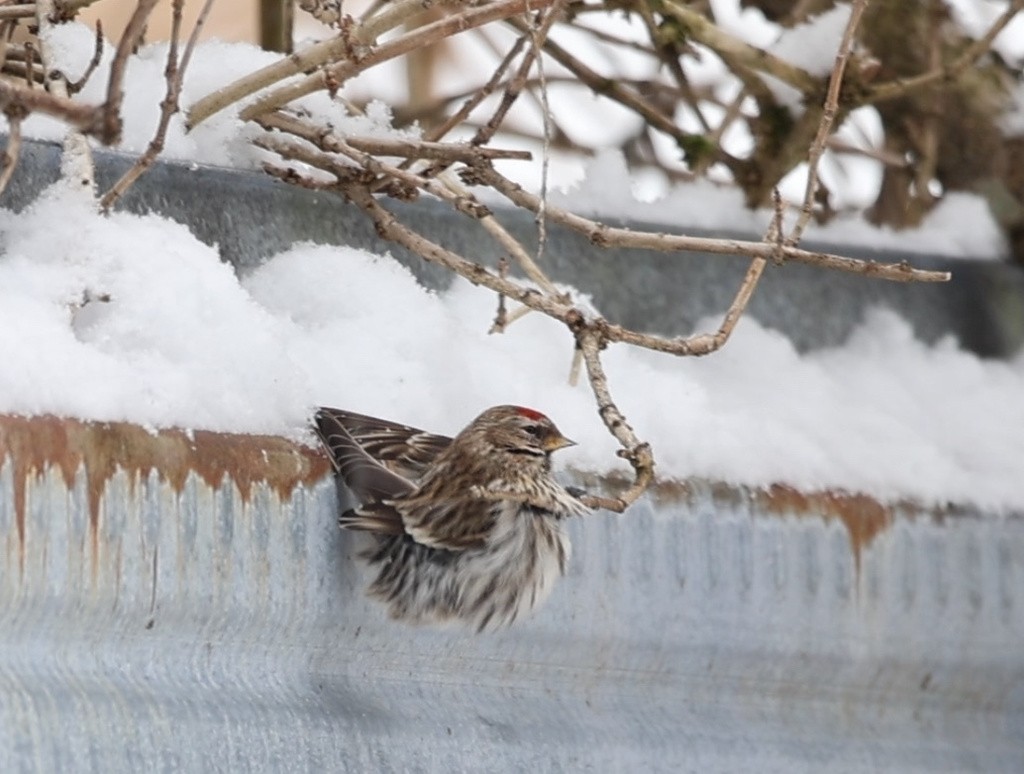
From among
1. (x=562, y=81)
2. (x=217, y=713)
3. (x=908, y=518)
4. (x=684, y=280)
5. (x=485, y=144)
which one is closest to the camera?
(x=217, y=713)

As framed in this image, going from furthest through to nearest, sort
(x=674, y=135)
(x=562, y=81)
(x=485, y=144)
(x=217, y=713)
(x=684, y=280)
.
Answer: (x=562, y=81), (x=674, y=135), (x=684, y=280), (x=485, y=144), (x=217, y=713)

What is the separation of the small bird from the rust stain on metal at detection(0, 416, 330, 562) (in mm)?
101

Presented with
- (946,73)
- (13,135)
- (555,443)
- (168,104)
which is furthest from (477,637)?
(946,73)

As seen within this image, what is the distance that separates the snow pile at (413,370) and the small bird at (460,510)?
0.19 feet

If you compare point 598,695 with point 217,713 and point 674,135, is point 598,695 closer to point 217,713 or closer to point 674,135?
point 217,713

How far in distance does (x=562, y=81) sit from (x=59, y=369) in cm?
245

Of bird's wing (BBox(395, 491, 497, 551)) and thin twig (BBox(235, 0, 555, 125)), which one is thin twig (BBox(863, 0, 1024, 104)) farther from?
bird's wing (BBox(395, 491, 497, 551))

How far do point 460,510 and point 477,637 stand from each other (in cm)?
25

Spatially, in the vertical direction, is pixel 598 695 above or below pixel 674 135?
below

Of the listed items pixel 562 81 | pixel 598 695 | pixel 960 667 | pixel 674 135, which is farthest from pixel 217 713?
pixel 562 81

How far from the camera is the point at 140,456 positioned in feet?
7.61

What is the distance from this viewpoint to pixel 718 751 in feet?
8.95

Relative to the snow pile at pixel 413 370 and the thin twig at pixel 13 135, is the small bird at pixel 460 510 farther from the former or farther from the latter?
the thin twig at pixel 13 135

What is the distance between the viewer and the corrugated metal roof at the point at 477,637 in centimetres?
219
